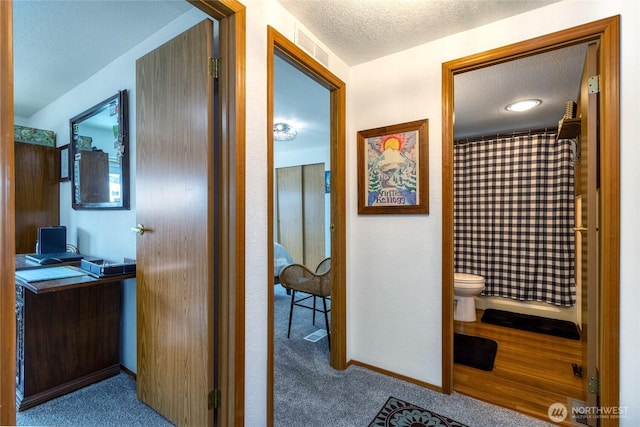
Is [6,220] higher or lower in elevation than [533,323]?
higher

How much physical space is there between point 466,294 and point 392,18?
2.67m

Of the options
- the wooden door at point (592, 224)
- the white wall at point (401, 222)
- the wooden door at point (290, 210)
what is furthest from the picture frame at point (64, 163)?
the wooden door at point (592, 224)

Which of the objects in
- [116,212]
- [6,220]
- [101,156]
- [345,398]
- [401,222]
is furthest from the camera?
[101,156]

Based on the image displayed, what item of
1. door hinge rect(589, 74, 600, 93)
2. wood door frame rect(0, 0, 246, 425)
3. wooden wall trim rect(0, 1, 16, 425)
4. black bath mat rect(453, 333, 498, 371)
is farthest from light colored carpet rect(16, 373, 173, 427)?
door hinge rect(589, 74, 600, 93)

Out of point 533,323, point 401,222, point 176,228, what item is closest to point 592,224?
point 401,222

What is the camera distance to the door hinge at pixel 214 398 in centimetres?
144

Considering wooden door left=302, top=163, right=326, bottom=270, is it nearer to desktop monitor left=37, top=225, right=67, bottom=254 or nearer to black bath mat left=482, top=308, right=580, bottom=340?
black bath mat left=482, top=308, right=580, bottom=340

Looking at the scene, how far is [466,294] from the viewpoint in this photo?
3.09 m

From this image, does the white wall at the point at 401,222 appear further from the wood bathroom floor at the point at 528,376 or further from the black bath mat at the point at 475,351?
the black bath mat at the point at 475,351

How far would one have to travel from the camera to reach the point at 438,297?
1.94 meters

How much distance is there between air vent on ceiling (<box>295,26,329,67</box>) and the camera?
69.7 inches

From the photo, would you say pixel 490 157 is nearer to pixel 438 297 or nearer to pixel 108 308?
pixel 438 297

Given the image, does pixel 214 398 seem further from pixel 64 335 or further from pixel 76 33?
pixel 76 33

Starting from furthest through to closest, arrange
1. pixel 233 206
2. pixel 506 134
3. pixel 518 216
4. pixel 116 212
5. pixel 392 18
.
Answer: pixel 506 134 → pixel 518 216 → pixel 116 212 → pixel 392 18 → pixel 233 206
